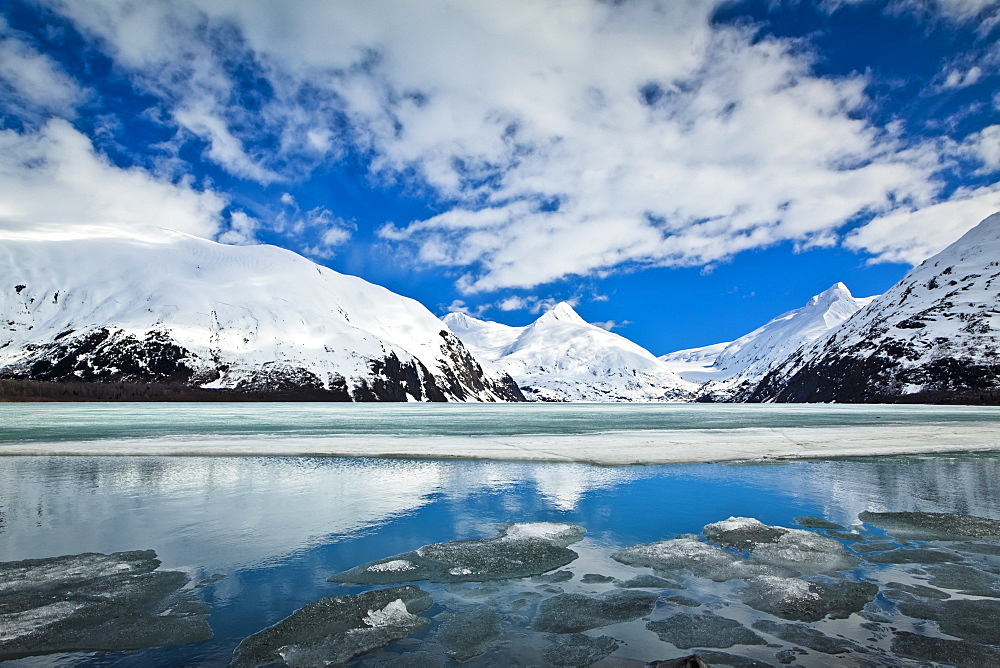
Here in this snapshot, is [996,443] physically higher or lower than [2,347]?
lower

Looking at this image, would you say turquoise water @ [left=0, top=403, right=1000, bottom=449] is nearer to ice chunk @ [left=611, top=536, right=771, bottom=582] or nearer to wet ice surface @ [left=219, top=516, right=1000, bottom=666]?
ice chunk @ [left=611, top=536, right=771, bottom=582]

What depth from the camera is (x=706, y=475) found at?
22.7 meters

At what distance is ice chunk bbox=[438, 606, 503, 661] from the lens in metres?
7.27

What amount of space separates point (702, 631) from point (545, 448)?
23543mm

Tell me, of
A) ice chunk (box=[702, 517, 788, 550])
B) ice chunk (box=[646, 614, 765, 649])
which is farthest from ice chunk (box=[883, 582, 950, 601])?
ice chunk (box=[646, 614, 765, 649])

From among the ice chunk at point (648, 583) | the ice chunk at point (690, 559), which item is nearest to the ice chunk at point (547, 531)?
the ice chunk at point (690, 559)

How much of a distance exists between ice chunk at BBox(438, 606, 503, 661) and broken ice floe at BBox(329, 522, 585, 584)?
65.0 inches

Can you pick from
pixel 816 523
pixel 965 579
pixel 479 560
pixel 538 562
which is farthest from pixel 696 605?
pixel 816 523

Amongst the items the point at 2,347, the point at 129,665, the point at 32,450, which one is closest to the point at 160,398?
the point at 2,347

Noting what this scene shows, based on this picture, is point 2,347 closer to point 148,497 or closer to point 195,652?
point 148,497

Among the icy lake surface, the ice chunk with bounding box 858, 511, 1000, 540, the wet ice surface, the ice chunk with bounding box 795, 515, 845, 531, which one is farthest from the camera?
the ice chunk with bounding box 795, 515, 845, 531

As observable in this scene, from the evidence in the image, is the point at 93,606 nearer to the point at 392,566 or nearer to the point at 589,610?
the point at 392,566

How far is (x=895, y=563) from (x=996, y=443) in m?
32.1

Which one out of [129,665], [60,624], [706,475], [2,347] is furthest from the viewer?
[2,347]
